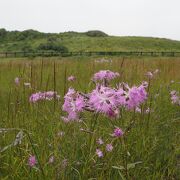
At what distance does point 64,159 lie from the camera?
2.60m

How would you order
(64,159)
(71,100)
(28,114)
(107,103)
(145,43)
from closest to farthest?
(107,103) < (71,100) < (64,159) < (28,114) < (145,43)

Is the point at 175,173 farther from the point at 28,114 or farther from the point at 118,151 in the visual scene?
the point at 28,114

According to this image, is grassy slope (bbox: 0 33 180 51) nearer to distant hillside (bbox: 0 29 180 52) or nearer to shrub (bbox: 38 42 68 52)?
distant hillside (bbox: 0 29 180 52)

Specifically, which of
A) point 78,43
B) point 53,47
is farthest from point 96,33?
point 53,47

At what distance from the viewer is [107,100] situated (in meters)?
1.82

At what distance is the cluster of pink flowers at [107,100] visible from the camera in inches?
71.2

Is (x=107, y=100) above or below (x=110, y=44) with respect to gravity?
above

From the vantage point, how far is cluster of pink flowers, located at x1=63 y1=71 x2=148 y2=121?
1.81 metres

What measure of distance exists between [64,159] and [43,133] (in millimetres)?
569

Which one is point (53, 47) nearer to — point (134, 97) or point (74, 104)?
point (74, 104)

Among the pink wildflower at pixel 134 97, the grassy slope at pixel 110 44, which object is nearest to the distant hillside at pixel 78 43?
the grassy slope at pixel 110 44

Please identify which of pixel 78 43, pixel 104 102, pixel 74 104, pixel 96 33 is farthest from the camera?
pixel 96 33

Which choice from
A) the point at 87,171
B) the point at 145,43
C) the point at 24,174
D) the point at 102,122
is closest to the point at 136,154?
the point at 87,171

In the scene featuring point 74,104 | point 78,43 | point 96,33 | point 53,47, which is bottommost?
point 78,43
